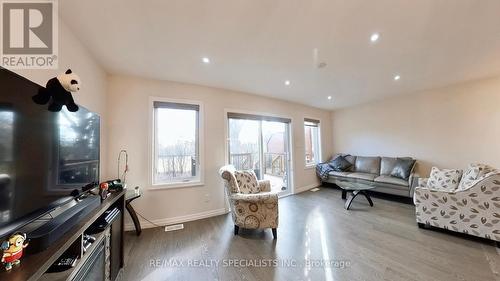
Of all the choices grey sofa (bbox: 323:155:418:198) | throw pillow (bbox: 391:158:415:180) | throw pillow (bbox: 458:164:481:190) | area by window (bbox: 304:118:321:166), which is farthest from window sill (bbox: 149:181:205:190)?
throw pillow (bbox: 391:158:415:180)

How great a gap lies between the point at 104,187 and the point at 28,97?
3.28 feet

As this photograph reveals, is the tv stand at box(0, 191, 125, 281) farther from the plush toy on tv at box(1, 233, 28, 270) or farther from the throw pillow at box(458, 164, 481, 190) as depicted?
the throw pillow at box(458, 164, 481, 190)

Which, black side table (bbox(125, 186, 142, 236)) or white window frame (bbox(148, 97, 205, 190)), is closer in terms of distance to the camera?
black side table (bbox(125, 186, 142, 236))

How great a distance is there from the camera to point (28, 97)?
93 cm

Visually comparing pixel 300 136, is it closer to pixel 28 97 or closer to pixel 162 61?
pixel 162 61

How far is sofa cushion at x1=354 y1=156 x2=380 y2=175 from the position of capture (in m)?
4.58

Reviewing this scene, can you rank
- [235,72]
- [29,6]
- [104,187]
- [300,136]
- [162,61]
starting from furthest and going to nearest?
1. [300,136]
2. [235,72]
3. [162,61]
4. [104,187]
5. [29,6]

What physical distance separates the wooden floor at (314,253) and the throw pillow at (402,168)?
4.14 feet

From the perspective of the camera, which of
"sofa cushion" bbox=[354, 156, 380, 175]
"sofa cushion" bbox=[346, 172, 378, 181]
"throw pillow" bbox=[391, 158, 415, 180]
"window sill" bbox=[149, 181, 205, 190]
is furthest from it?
"sofa cushion" bbox=[354, 156, 380, 175]

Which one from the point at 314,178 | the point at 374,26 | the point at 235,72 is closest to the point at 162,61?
the point at 235,72

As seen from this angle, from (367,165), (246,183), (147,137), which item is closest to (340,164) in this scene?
(367,165)

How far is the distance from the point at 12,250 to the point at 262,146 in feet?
12.2

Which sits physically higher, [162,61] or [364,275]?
[162,61]

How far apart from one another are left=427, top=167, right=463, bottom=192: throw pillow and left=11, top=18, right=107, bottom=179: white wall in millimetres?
4998
